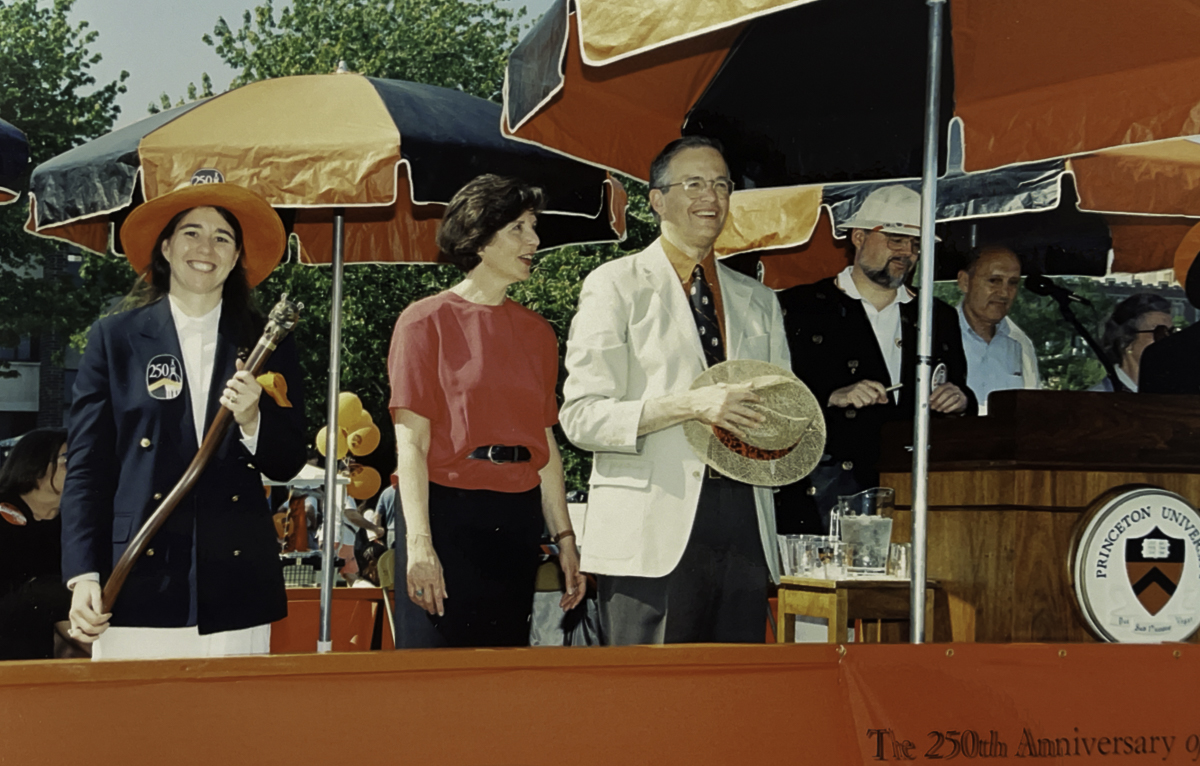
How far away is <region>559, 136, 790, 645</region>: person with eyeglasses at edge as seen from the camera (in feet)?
11.5

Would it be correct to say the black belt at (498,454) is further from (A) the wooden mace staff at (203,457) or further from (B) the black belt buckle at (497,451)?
(A) the wooden mace staff at (203,457)

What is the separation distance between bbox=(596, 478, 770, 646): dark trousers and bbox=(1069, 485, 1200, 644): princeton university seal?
1.00m

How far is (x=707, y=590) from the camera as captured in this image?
11.7 ft

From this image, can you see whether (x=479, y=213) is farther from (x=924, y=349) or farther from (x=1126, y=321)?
(x=1126, y=321)

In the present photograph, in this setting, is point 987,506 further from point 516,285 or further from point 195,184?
point 195,184

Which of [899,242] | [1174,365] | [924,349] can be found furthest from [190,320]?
[1174,365]

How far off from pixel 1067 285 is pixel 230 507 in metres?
4.03

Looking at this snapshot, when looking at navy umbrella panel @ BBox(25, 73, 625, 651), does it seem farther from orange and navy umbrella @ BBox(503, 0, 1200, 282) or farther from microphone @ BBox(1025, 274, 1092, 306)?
microphone @ BBox(1025, 274, 1092, 306)

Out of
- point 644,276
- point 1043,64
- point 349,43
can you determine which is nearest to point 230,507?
point 644,276

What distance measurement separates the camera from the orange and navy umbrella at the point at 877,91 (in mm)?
4137

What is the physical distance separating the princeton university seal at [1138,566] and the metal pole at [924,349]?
0.54m

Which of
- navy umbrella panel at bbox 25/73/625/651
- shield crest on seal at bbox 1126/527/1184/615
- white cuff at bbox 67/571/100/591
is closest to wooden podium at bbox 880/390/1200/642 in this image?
shield crest on seal at bbox 1126/527/1184/615

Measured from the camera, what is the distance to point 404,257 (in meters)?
5.06

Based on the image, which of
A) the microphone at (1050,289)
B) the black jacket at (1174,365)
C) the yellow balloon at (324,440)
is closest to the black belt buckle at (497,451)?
the yellow balloon at (324,440)
